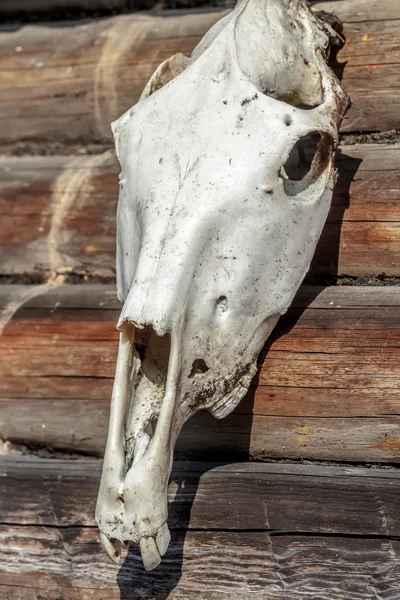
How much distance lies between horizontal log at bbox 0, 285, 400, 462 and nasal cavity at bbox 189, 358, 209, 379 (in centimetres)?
31

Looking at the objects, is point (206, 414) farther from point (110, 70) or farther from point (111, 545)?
point (110, 70)

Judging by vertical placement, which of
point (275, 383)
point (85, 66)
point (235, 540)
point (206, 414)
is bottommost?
point (235, 540)

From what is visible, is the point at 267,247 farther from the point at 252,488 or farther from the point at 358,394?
the point at 252,488

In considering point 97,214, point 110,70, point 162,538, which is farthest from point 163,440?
point 110,70

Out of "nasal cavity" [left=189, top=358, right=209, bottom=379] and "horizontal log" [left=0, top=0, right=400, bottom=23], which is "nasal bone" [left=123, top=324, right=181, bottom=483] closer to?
"nasal cavity" [left=189, top=358, right=209, bottom=379]

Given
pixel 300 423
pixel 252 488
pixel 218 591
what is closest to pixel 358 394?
pixel 300 423

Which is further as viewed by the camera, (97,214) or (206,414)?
(97,214)

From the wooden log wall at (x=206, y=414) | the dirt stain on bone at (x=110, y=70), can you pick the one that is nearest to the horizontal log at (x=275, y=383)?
the wooden log wall at (x=206, y=414)

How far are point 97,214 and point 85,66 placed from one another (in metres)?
0.71

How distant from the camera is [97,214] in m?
3.39

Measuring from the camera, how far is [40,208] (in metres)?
3.51

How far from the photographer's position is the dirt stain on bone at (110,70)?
3621 mm

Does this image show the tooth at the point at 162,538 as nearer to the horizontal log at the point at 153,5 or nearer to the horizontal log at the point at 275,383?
the horizontal log at the point at 275,383

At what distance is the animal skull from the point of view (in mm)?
2271
